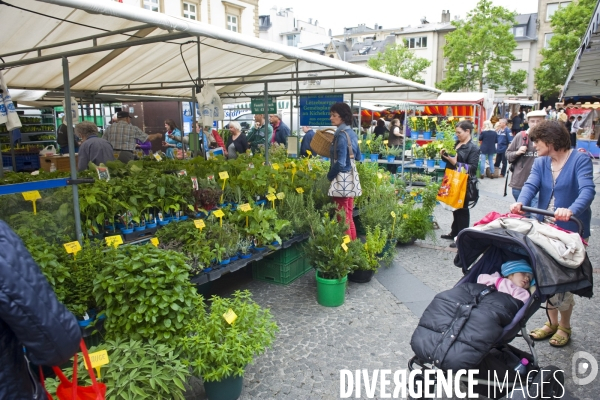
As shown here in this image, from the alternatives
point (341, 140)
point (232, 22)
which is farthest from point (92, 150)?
point (232, 22)

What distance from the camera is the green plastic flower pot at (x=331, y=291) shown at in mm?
4598

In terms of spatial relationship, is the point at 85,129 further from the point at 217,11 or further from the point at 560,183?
the point at 217,11

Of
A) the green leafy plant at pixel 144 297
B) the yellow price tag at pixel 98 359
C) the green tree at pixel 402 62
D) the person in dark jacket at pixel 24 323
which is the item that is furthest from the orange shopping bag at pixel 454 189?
the green tree at pixel 402 62

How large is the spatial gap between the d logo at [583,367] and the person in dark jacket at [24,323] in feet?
11.5

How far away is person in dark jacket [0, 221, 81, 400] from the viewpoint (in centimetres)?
143

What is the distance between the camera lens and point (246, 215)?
4781 mm

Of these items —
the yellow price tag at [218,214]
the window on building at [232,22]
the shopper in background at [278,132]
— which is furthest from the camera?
the window on building at [232,22]

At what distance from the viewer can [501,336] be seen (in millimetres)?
2592

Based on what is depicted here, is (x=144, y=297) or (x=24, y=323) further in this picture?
(x=144, y=297)

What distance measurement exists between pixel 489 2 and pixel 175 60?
33392 mm

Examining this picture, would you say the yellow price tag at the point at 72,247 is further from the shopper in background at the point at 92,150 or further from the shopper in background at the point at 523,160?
the shopper in background at the point at 523,160

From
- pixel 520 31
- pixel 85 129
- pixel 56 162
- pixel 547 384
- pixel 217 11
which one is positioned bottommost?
pixel 547 384

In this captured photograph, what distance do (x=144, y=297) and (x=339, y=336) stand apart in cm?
191

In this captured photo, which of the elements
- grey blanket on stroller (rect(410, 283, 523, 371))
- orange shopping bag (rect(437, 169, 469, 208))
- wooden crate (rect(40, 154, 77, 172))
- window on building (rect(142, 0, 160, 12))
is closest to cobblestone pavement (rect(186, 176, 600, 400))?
grey blanket on stroller (rect(410, 283, 523, 371))
